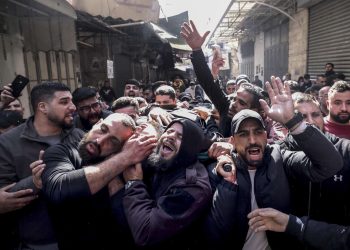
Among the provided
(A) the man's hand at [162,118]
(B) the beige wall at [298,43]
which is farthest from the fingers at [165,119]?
(B) the beige wall at [298,43]

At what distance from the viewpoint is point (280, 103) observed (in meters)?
2.05

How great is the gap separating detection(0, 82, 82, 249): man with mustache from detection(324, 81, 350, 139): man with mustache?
242 cm

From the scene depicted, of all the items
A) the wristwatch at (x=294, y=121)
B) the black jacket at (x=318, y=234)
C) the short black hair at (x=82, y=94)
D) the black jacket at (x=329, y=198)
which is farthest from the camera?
the short black hair at (x=82, y=94)

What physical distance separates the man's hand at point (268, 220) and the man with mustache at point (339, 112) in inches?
59.6

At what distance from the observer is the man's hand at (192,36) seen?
11.5 feet

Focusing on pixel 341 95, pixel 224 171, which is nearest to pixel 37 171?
pixel 224 171

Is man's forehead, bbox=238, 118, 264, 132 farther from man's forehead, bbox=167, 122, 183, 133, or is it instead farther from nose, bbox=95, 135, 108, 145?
nose, bbox=95, 135, 108, 145

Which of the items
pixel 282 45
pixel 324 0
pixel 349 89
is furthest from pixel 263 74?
pixel 349 89

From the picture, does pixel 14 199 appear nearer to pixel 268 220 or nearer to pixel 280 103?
pixel 268 220

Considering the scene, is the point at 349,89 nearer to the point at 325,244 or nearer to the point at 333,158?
the point at 333,158

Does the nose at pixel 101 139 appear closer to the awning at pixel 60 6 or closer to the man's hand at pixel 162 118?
the man's hand at pixel 162 118

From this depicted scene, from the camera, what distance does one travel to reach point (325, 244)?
5.97 feet

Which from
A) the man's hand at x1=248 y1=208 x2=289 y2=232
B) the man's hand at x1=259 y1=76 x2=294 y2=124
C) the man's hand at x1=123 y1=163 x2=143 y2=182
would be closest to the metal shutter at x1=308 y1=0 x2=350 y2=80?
the man's hand at x1=259 y1=76 x2=294 y2=124

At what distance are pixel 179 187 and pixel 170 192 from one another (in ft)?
0.22
